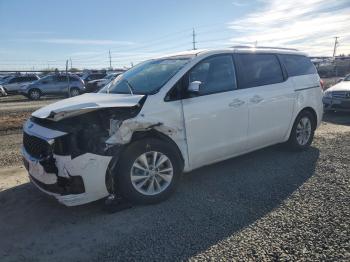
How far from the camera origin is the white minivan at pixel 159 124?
381 centimetres

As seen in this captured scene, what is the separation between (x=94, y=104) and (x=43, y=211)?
57.0 inches

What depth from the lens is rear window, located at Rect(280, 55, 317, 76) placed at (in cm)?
609

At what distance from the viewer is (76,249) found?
3.36 metres

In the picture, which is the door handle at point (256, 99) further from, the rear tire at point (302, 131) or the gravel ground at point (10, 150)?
the gravel ground at point (10, 150)

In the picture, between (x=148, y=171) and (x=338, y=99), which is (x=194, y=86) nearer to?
(x=148, y=171)

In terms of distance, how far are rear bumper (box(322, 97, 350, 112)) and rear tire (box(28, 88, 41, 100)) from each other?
1904 cm

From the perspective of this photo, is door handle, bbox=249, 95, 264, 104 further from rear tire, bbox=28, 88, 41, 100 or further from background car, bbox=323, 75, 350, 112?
rear tire, bbox=28, 88, 41, 100

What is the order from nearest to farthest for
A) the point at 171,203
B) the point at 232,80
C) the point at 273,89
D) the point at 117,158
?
the point at 117,158, the point at 171,203, the point at 232,80, the point at 273,89

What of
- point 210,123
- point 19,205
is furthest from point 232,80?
point 19,205

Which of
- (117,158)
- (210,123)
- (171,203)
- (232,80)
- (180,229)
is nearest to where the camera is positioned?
(180,229)

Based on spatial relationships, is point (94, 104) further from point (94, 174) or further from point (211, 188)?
point (211, 188)

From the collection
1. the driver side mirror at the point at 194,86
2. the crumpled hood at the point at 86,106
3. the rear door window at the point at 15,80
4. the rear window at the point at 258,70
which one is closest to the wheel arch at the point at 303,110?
the rear window at the point at 258,70

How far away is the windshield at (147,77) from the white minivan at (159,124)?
21 millimetres

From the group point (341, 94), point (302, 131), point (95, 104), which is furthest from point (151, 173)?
point (341, 94)
